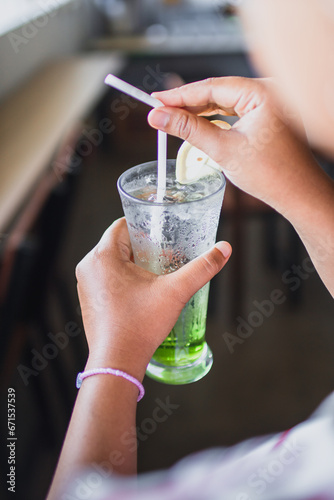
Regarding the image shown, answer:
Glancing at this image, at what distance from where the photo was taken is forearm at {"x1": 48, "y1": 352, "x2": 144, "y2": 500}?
57 cm

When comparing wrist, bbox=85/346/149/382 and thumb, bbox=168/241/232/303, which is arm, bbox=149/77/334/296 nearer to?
thumb, bbox=168/241/232/303

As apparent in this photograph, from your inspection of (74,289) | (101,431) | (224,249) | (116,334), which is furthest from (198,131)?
(74,289)

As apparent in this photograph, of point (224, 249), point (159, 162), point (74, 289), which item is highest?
point (159, 162)

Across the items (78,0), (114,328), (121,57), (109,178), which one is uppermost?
(78,0)

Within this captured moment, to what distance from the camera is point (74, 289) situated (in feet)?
4.24

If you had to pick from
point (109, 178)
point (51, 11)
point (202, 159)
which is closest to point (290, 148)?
point (202, 159)

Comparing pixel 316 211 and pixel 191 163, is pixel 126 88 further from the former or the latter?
pixel 316 211

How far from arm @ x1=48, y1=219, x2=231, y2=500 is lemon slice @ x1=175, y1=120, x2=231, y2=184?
0.12 metres

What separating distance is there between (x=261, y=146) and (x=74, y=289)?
2.43ft

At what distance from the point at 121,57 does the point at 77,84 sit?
3.04 ft

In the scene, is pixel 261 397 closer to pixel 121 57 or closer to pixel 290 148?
pixel 290 148

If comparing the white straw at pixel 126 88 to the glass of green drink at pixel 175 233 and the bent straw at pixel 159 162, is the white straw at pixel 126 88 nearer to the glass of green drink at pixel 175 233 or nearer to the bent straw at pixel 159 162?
the bent straw at pixel 159 162

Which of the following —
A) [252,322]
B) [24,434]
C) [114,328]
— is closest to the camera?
[114,328]

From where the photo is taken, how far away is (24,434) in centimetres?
154
